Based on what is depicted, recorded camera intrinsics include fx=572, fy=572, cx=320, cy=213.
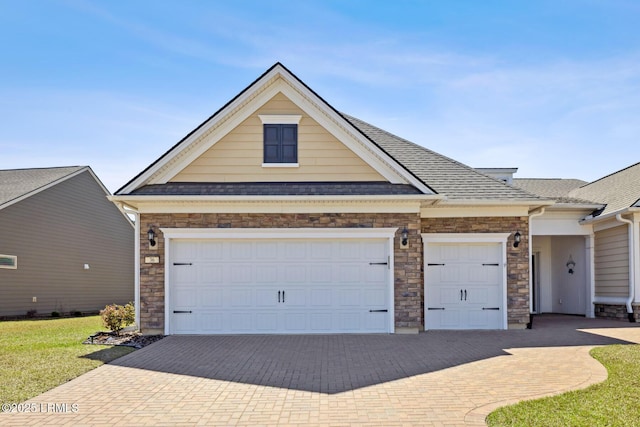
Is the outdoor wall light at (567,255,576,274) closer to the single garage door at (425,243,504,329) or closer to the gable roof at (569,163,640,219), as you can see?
the gable roof at (569,163,640,219)

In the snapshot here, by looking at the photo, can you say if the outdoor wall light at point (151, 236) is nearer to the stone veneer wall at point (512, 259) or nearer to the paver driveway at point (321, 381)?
the paver driveway at point (321, 381)

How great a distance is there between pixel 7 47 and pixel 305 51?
25.6 feet

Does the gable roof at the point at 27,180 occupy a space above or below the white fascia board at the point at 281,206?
above

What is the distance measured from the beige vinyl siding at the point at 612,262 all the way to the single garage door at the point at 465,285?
14.0 ft

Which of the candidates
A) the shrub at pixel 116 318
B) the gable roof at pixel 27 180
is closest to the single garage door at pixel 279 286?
the shrub at pixel 116 318

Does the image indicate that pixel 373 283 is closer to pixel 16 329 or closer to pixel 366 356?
pixel 366 356

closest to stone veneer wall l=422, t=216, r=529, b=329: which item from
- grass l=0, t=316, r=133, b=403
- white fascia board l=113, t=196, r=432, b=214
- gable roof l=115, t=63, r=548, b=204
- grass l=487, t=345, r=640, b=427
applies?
gable roof l=115, t=63, r=548, b=204

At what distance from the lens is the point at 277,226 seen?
541 inches

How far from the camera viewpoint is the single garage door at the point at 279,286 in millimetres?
13703

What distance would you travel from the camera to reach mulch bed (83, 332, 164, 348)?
12430 mm

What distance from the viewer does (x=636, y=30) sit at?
43.6ft

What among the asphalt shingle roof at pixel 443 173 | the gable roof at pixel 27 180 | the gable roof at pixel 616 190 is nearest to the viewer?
the asphalt shingle roof at pixel 443 173

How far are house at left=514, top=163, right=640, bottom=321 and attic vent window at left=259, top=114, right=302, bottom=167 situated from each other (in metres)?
7.04

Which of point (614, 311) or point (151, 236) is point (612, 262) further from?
point (151, 236)
